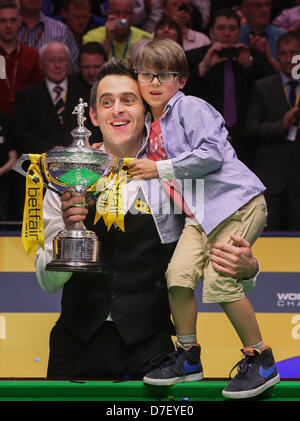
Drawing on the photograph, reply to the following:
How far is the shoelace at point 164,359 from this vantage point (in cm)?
290

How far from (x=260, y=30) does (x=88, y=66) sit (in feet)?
4.02

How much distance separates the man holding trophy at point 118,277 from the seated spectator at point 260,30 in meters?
1.93

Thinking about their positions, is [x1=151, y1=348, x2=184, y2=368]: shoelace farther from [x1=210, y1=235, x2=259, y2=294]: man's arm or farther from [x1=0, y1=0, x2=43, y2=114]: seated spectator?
[x1=0, y1=0, x2=43, y2=114]: seated spectator

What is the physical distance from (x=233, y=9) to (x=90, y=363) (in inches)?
118

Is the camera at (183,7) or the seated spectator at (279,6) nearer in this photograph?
the camera at (183,7)

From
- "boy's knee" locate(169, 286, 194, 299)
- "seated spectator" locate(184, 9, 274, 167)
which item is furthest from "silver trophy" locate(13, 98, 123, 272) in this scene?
"seated spectator" locate(184, 9, 274, 167)

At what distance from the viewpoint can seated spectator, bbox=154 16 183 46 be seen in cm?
494

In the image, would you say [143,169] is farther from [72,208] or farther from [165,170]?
[72,208]

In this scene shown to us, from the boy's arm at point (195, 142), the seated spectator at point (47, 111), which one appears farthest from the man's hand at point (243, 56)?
the boy's arm at point (195, 142)

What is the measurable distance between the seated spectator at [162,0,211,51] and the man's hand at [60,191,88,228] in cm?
218

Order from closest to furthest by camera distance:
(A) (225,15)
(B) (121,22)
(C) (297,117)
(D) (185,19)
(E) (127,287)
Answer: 1. (E) (127,287)
2. (C) (297,117)
3. (A) (225,15)
4. (B) (121,22)
5. (D) (185,19)

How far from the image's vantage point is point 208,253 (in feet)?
10.0

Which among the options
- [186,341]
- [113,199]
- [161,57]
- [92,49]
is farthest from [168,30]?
[186,341]

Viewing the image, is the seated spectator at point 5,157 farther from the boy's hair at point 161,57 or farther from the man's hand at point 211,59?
the boy's hair at point 161,57
